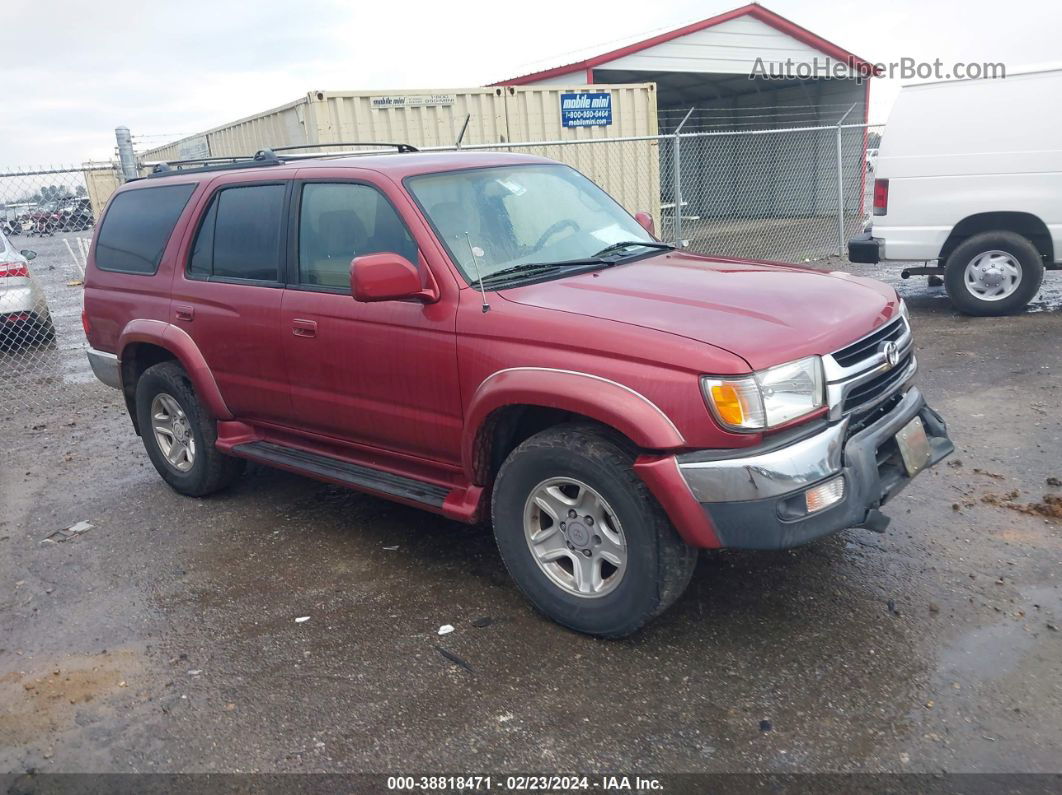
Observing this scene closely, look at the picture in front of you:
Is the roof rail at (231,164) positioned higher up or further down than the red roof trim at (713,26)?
further down

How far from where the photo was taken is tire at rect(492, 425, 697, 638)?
3.23 metres

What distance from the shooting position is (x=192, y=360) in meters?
4.91

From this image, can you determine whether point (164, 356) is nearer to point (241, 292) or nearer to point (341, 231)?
point (241, 292)

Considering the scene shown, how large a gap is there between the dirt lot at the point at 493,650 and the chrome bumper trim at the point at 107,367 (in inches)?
35.5

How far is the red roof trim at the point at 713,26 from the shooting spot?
16.1 meters

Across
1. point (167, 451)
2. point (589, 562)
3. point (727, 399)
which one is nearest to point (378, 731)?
point (589, 562)

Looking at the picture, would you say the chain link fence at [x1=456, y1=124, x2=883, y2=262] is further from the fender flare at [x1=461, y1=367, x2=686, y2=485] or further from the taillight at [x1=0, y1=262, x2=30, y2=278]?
the fender flare at [x1=461, y1=367, x2=686, y2=485]

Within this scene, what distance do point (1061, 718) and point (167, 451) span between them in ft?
15.8

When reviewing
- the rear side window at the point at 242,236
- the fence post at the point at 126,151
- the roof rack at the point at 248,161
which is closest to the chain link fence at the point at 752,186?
the fence post at the point at 126,151

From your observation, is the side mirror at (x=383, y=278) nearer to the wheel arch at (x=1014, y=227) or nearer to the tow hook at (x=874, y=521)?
the tow hook at (x=874, y=521)

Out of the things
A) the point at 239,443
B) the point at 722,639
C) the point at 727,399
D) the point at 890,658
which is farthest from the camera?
the point at 239,443

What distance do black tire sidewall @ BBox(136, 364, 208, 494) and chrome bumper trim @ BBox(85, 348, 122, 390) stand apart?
0.25m

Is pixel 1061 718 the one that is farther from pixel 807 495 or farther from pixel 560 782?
pixel 560 782

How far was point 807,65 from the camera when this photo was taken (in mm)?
19141
